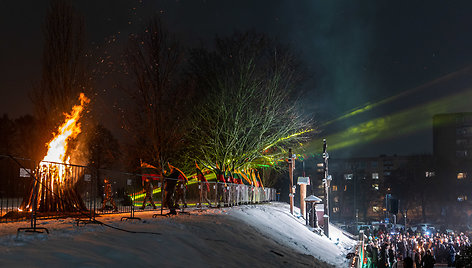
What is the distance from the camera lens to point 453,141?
337ft

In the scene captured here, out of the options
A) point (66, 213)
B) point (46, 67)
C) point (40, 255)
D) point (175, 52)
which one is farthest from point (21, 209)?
point (175, 52)

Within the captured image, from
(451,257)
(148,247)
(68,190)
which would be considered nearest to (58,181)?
(68,190)

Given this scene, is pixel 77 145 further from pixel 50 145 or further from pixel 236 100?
pixel 236 100

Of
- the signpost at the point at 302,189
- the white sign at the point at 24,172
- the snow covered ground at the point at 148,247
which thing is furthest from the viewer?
the signpost at the point at 302,189

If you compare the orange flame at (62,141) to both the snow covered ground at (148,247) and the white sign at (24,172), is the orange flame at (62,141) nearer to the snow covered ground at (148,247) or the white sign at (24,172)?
the snow covered ground at (148,247)

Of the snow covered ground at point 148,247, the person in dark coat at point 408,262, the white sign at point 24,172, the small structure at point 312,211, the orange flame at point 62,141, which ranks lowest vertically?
the person in dark coat at point 408,262

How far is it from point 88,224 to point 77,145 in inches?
281

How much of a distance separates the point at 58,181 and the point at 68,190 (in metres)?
0.96

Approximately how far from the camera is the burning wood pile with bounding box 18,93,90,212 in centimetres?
1096

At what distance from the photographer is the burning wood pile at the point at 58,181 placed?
10961 mm

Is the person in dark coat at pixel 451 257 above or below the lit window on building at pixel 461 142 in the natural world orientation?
below

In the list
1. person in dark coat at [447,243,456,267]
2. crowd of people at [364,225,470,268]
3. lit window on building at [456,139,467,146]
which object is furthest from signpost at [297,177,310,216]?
lit window on building at [456,139,467,146]

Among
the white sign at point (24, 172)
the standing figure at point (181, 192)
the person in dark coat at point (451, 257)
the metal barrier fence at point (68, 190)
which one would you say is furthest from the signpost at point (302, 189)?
the white sign at point (24, 172)

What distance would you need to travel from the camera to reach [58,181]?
12203 millimetres
